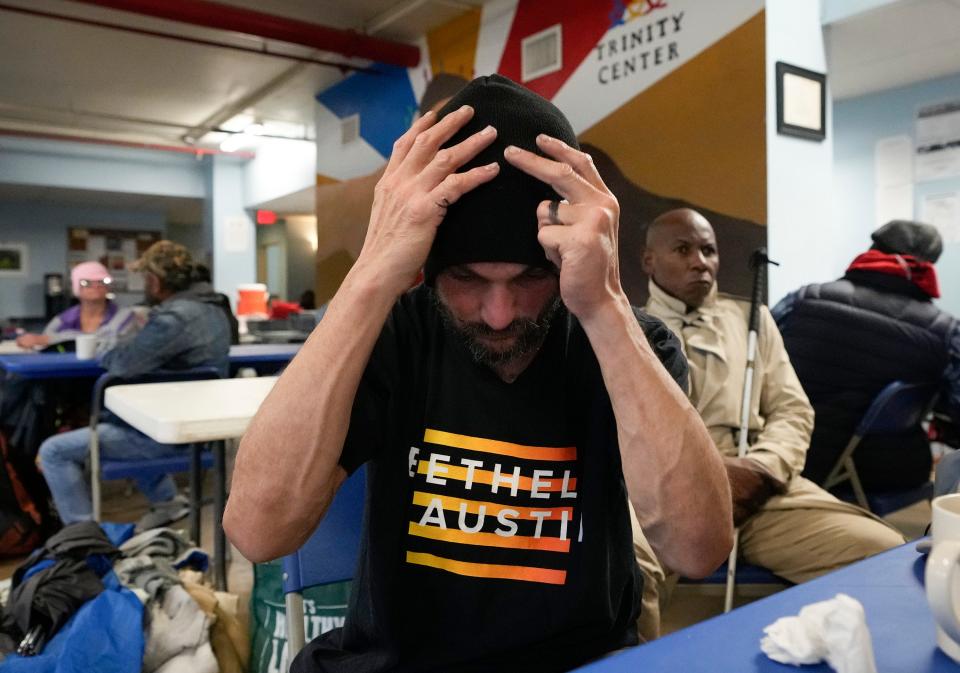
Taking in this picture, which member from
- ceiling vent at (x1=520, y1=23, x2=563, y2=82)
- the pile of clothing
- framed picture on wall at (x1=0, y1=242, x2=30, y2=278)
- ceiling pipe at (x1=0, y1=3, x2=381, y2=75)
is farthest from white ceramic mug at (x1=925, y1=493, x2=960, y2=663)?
framed picture on wall at (x1=0, y1=242, x2=30, y2=278)

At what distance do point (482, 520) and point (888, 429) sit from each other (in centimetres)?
235

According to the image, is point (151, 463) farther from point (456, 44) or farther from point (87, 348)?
point (456, 44)

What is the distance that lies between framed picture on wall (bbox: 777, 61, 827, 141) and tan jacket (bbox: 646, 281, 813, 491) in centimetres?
139

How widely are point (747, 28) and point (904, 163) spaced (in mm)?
2749

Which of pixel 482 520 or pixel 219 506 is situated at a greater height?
pixel 482 520

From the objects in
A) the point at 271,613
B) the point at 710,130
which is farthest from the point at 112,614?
the point at 710,130

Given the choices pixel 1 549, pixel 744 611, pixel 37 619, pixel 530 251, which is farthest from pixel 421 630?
pixel 1 549

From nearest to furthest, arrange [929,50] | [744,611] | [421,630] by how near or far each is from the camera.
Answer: [744,611]
[421,630]
[929,50]

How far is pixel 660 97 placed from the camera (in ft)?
12.7

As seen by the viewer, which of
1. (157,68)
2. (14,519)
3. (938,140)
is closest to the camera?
(14,519)

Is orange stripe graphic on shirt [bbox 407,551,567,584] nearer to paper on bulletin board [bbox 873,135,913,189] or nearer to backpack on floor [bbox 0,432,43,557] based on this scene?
backpack on floor [bbox 0,432,43,557]

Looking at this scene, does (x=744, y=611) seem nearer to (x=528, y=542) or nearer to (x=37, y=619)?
(x=528, y=542)

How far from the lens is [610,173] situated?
4156 mm

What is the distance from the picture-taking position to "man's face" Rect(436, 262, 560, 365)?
104 cm
